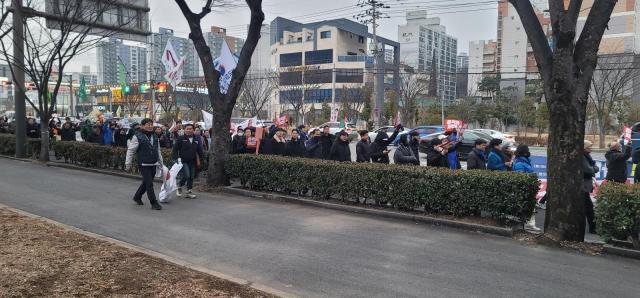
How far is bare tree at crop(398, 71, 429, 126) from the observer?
49750 millimetres

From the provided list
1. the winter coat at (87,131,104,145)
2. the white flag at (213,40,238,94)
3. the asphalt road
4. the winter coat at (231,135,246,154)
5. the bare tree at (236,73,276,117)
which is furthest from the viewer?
the bare tree at (236,73,276,117)

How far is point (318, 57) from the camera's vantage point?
8169cm

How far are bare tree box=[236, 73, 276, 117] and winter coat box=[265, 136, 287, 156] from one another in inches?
1547

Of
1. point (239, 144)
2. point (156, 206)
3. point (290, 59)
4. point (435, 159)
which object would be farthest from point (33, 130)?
point (290, 59)

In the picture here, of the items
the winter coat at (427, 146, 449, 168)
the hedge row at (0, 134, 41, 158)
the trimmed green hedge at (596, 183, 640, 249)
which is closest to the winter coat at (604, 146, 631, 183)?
the trimmed green hedge at (596, 183, 640, 249)

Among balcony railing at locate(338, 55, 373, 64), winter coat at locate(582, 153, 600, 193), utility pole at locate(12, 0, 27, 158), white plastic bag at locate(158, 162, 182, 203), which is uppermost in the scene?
balcony railing at locate(338, 55, 373, 64)

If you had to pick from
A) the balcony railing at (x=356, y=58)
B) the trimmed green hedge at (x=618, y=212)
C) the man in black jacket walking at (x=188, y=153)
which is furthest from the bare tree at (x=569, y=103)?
the balcony railing at (x=356, y=58)

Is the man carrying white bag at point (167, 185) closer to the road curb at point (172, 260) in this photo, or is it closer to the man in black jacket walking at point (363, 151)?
the road curb at point (172, 260)

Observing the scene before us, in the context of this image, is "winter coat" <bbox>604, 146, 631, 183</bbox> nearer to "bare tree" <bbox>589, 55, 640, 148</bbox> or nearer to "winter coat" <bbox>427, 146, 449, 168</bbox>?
"winter coat" <bbox>427, 146, 449, 168</bbox>

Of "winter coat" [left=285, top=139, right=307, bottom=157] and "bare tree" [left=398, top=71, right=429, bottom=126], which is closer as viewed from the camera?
"winter coat" [left=285, top=139, right=307, bottom=157]

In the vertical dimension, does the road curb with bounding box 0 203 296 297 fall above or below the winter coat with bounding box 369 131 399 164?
below

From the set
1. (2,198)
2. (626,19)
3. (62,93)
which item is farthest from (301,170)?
(62,93)

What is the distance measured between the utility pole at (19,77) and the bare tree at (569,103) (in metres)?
18.0

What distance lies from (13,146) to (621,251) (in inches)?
859
